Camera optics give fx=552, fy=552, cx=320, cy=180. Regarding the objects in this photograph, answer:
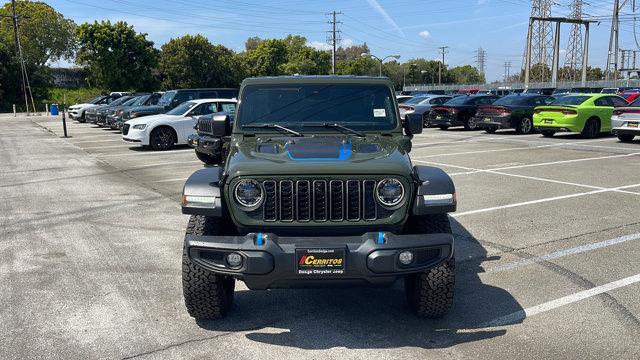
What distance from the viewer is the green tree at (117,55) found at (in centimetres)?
5550

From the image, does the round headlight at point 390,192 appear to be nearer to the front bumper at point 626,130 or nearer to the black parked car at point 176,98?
the front bumper at point 626,130

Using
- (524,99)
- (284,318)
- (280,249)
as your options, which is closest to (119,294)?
(284,318)

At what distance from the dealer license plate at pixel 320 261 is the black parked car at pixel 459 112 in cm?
1946

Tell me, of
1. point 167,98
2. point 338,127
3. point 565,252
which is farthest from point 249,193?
point 167,98

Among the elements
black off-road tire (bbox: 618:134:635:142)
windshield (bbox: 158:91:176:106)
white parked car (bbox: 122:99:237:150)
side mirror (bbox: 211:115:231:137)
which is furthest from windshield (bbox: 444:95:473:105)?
side mirror (bbox: 211:115:231:137)

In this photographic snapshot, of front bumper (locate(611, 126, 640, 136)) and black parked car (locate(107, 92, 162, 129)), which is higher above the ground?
black parked car (locate(107, 92, 162, 129))

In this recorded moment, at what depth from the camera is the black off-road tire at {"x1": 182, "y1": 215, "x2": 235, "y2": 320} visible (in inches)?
153

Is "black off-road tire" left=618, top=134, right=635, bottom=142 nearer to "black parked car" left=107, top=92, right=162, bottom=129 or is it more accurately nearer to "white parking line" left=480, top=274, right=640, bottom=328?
"white parking line" left=480, top=274, right=640, bottom=328

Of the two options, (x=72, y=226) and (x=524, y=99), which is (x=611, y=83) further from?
(x=72, y=226)

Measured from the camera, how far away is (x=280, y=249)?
3.49 metres

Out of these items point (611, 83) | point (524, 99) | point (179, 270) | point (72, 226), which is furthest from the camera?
point (611, 83)

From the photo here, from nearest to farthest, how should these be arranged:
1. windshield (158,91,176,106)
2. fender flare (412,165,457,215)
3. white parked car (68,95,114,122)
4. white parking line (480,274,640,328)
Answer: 1. fender flare (412,165,457,215)
2. white parking line (480,274,640,328)
3. windshield (158,91,176,106)
4. white parked car (68,95,114,122)

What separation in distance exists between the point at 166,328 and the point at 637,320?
11.5 feet

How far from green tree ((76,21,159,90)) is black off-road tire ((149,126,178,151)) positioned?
4411 cm
